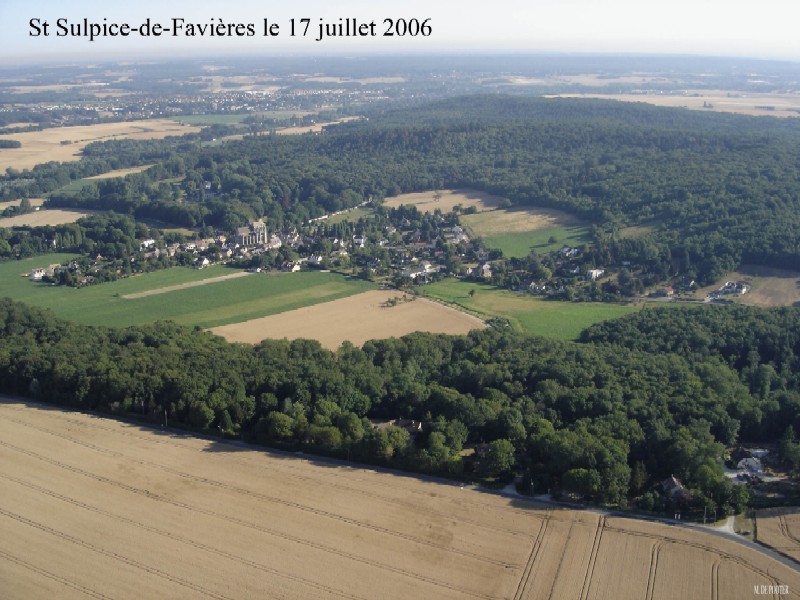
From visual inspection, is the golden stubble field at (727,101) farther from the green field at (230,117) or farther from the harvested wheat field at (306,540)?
the harvested wheat field at (306,540)

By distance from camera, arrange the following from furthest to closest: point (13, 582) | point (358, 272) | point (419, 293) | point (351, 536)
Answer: point (358, 272) < point (419, 293) < point (351, 536) < point (13, 582)

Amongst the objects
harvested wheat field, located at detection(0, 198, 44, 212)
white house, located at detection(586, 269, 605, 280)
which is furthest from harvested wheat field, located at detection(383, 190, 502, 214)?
harvested wheat field, located at detection(0, 198, 44, 212)

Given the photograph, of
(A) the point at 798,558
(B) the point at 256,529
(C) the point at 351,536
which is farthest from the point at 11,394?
(A) the point at 798,558

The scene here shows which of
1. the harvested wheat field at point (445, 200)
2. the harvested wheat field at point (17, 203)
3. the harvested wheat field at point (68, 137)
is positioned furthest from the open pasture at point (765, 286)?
the harvested wheat field at point (68, 137)

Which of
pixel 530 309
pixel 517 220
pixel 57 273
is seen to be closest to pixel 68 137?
pixel 57 273

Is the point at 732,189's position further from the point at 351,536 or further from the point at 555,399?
the point at 351,536
